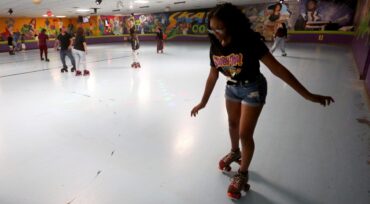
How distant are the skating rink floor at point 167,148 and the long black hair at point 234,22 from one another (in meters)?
1.14

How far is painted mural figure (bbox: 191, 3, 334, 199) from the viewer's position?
1429 mm

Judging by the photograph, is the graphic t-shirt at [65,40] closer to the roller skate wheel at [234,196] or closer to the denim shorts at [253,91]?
the denim shorts at [253,91]

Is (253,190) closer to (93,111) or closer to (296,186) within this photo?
(296,186)

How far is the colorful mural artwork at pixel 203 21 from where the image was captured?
13.2 m

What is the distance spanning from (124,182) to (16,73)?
23.2 ft

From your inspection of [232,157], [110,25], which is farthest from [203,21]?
[232,157]

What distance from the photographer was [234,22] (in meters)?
1.42

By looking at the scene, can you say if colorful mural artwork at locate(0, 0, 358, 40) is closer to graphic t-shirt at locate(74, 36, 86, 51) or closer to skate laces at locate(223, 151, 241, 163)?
graphic t-shirt at locate(74, 36, 86, 51)

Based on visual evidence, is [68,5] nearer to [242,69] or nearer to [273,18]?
[273,18]

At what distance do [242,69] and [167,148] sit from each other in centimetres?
135

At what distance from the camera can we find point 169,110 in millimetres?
3725

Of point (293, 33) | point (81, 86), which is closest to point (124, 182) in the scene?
point (81, 86)

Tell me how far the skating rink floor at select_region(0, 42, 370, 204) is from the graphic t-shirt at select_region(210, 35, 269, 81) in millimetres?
907

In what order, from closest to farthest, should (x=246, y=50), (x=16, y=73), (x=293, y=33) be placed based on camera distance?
1. (x=246, y=50)
2. (x=16, y=73)
3. (x=293, y=33)
